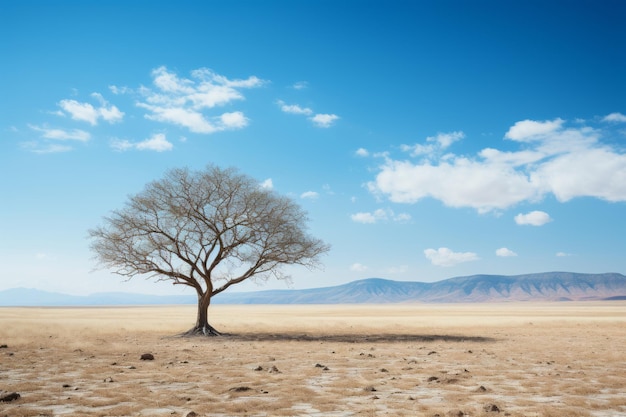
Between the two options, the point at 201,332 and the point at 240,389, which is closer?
the point at 240,389

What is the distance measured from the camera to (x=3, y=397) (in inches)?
439

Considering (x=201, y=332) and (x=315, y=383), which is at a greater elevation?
(x=201, y=332)

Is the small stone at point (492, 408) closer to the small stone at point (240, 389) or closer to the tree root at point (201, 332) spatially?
the small stone at point (240, 389)

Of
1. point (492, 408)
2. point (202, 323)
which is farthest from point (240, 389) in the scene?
point (202, 323)

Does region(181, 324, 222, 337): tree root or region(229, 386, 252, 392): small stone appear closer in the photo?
region(229, 386, 252, 392): small stone

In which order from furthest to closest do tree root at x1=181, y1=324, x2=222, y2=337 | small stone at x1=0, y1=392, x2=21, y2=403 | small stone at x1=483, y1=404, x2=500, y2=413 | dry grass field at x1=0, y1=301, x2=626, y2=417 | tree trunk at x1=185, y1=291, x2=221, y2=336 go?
1. tree trunk at x1=185, y1=291, x2=221, y2=336
2. tree root at x1=181, y1=324, x2=222, y2=337
3. small stone at x1=0, y1=392, x2=21, y2=403
4. dry grass field at x1=0, y1=301, x2=626, y2=417
5. small stone at x1=483, y1=404, x2=500, y2=413

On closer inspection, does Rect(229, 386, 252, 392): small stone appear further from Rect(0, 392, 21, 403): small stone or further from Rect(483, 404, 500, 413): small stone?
Rect(483, 404, 500, 413): small stone

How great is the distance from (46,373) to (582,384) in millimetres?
16679

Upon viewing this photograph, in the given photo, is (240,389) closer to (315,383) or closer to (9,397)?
(315,383)

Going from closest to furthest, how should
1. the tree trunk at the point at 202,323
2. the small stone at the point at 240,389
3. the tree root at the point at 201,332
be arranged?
the small stone at the point at 240,389 → the tree root at the point at 201,332 → the tree trunk at the point at 202,323

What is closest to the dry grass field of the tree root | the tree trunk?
the tree root

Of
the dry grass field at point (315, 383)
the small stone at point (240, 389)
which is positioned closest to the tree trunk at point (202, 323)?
the dry grass field at point (315, 383)

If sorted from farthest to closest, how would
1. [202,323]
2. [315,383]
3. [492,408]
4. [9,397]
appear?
[202,323], [315,383], [9,397], [492,408]

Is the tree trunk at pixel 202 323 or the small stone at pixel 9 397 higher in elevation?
the tree trunk at pixel 202 323
